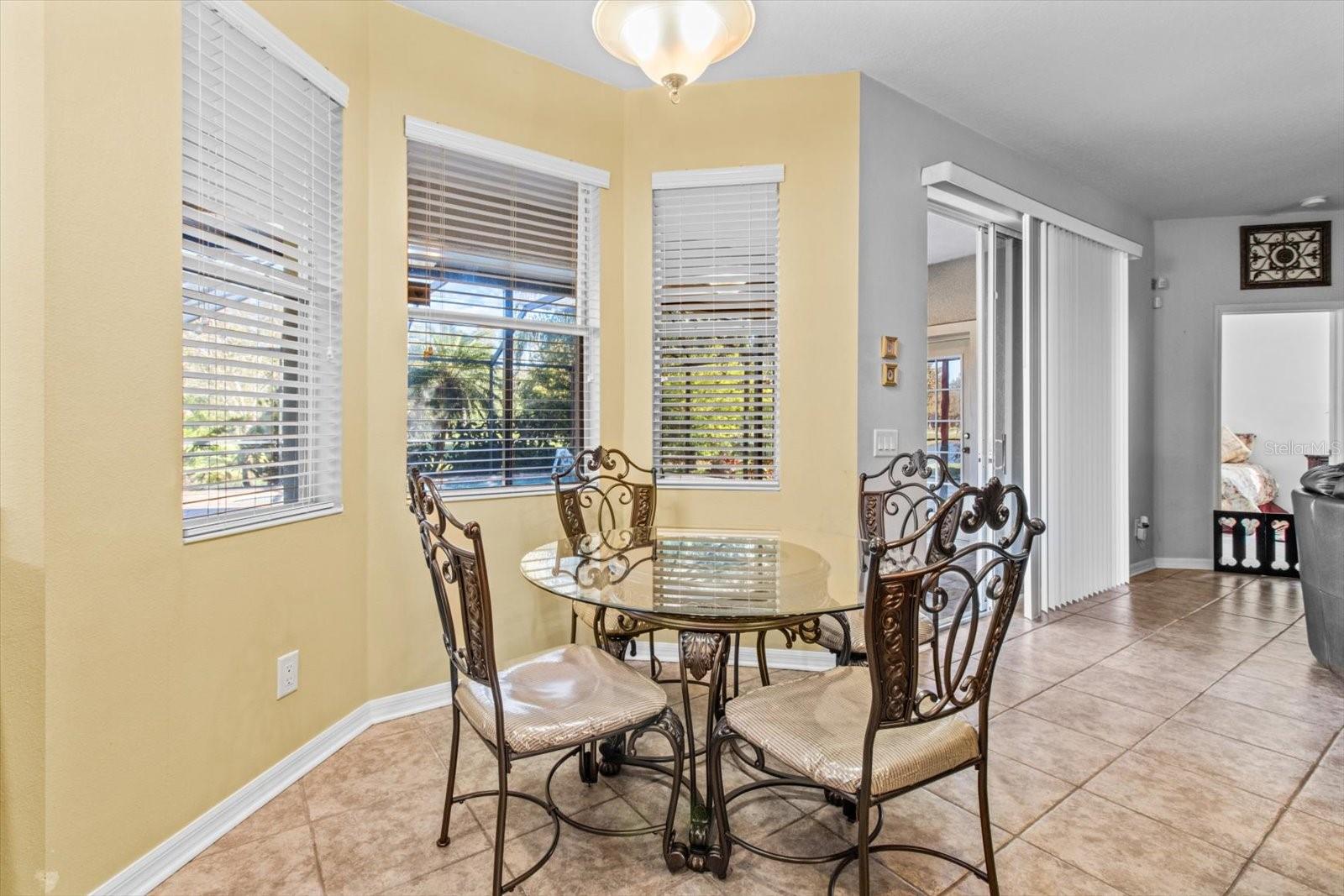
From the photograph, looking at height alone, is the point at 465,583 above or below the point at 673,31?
below

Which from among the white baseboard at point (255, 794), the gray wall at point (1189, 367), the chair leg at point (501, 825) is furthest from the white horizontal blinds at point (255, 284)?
the gray wall at point (1189, 367)

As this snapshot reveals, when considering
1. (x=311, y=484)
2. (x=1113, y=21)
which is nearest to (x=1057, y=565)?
(x=1113, y=21)

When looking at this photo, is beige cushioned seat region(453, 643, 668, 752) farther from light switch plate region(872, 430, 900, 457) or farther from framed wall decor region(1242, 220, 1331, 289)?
framed wall decor region(1242, 220, 1331, 289)

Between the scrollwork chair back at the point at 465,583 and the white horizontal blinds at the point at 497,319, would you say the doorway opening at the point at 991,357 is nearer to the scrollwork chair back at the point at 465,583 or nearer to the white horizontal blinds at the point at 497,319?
the white horizontal blinds at the point at 497,319

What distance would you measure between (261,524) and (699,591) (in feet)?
4.46

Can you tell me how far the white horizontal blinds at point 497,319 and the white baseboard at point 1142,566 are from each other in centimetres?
451

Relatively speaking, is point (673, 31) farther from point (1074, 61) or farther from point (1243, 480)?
point (1243, 480)

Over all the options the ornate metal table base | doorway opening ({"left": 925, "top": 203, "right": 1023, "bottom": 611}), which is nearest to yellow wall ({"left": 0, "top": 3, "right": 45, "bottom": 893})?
the ornate metal table base

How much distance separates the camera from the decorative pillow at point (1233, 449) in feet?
17.4

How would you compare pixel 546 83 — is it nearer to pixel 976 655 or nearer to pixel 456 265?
pixel 456 265

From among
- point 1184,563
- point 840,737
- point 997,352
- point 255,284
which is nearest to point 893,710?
point 840,737

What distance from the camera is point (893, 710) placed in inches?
51.0

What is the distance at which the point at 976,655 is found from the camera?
120 inches

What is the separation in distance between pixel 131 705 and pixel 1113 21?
411 centimetres
